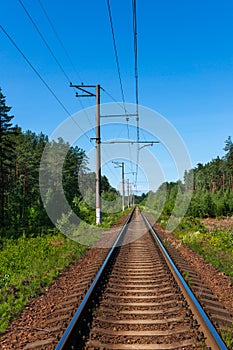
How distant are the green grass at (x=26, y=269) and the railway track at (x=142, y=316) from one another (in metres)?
1.15

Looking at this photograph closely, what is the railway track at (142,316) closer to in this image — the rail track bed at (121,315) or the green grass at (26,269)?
the rail track bed at (121,315)

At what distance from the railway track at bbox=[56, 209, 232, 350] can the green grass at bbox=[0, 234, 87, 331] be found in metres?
1.15

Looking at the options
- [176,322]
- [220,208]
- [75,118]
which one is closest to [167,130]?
[75,118]

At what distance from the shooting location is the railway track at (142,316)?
391cm

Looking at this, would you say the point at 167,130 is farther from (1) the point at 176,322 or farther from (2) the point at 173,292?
(1) the point at 176,322

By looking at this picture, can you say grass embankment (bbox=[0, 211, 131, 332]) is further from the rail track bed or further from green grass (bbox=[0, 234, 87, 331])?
the rail track bed

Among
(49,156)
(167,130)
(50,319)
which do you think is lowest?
(50,319)

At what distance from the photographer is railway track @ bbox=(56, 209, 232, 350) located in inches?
154

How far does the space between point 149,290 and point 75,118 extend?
12.0 m

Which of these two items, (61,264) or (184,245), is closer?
(61,264)

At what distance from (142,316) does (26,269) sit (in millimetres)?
4530

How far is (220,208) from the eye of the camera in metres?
30.7

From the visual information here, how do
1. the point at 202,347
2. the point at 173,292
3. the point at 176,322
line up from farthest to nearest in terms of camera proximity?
1. the point at 173,292
2. the point at 176,322
3. the point at 202,347

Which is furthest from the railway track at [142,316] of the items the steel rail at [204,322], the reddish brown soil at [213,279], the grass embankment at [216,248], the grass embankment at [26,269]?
the grass embankment at [216,248]
